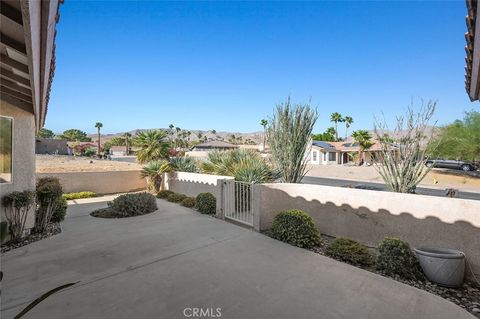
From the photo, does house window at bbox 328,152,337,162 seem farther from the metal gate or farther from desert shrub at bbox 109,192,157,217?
desert shrub at bbox 109,192,157,217

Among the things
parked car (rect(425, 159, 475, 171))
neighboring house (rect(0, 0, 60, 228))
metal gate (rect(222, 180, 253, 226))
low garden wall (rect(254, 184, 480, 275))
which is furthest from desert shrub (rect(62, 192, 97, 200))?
parked car (rect(425, 159, 475, 171))

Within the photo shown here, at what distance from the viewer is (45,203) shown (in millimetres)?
6316

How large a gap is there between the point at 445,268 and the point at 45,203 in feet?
28.8

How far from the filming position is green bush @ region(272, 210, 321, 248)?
541cm

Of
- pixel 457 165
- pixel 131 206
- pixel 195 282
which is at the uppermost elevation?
pixel 457 165

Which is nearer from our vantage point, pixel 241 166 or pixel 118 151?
pixel 241 166

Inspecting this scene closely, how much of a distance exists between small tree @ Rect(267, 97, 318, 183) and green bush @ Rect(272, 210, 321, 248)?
2433 mm

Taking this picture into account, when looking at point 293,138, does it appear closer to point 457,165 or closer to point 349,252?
point 349,252

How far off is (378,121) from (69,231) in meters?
9.10

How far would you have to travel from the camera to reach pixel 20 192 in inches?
213

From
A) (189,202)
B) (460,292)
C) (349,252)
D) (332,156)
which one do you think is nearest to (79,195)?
(189,202)

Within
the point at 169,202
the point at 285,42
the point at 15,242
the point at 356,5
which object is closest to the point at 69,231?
the point at 15,242

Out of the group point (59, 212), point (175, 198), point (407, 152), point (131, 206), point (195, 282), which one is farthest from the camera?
point (175, 198)

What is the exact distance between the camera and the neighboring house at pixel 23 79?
204 cm
